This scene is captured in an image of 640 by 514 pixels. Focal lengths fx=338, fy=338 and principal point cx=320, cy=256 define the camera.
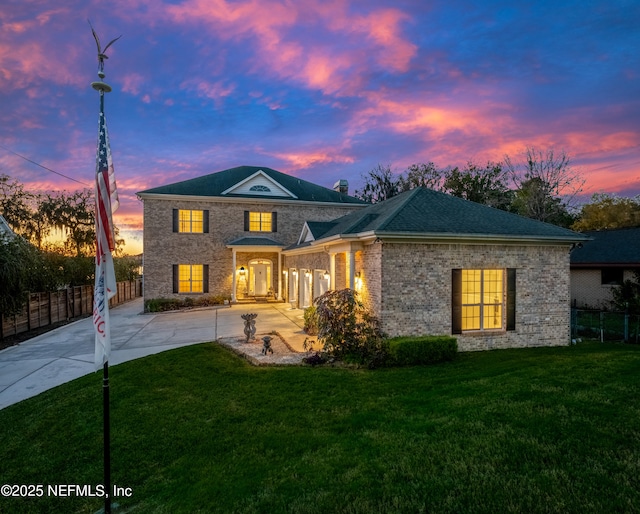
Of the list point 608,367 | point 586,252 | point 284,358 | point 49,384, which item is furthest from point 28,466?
point 586,252

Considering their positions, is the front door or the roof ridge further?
the front door

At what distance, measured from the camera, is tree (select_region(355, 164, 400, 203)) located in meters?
40.0

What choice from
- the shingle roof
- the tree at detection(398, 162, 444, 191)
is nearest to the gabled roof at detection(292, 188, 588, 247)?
the shingle roof

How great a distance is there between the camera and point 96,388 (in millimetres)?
6914

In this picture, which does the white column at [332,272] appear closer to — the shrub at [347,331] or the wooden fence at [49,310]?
the shrub at [347,331]

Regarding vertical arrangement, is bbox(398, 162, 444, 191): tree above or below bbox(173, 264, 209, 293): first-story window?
above

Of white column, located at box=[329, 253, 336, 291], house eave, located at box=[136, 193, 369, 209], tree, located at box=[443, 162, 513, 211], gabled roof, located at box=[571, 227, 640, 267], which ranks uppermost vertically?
tree, located at box=[443, 162, 513, 211]

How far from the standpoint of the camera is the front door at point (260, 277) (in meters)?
21.5

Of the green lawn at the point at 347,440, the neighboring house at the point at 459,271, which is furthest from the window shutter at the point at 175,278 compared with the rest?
the green lawn at the point at 347,440

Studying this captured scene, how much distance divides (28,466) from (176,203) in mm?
16982

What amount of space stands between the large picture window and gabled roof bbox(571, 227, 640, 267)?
66.8ft

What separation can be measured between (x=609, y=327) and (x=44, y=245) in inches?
1374

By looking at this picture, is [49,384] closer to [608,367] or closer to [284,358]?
[284,358]

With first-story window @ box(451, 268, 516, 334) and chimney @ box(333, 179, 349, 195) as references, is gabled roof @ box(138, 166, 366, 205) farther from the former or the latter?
first-story window @ box(451, 268, 516, 334)
